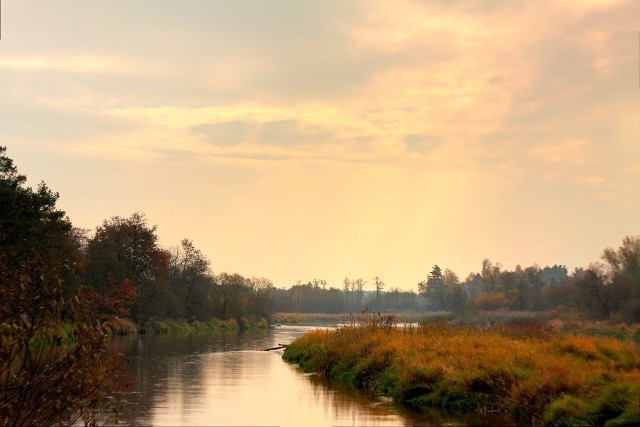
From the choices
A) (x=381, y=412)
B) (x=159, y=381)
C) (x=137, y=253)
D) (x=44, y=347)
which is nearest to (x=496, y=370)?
(x=381, y=412)

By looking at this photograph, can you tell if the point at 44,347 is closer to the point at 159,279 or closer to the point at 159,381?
the point at 159,381

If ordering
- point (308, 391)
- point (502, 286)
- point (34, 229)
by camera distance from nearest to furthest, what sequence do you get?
1. point (308, 391)
2. point (34, 229)
3. point (502, 286)

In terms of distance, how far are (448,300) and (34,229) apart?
10769 cm

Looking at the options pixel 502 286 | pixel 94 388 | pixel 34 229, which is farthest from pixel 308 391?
pixel 502 286

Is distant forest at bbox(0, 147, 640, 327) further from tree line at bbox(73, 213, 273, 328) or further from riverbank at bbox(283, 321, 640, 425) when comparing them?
riverbank at bbox(283, 321, 640, 425)

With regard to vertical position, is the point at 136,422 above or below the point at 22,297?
below

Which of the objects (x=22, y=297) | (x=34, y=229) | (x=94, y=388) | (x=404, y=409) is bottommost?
(x=404, y=409)

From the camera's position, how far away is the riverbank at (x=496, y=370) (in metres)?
18.2

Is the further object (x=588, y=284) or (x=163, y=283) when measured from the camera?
(x=163, y=283)

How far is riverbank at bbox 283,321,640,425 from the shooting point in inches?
717

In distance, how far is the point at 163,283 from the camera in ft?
357

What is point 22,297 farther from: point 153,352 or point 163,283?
point 163,283

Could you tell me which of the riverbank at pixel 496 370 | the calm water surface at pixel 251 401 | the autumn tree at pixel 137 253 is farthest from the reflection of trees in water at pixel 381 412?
the autumn tree at pixel 137 253

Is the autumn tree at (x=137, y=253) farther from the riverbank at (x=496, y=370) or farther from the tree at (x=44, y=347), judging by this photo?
the tree at (x=44, y=347)
